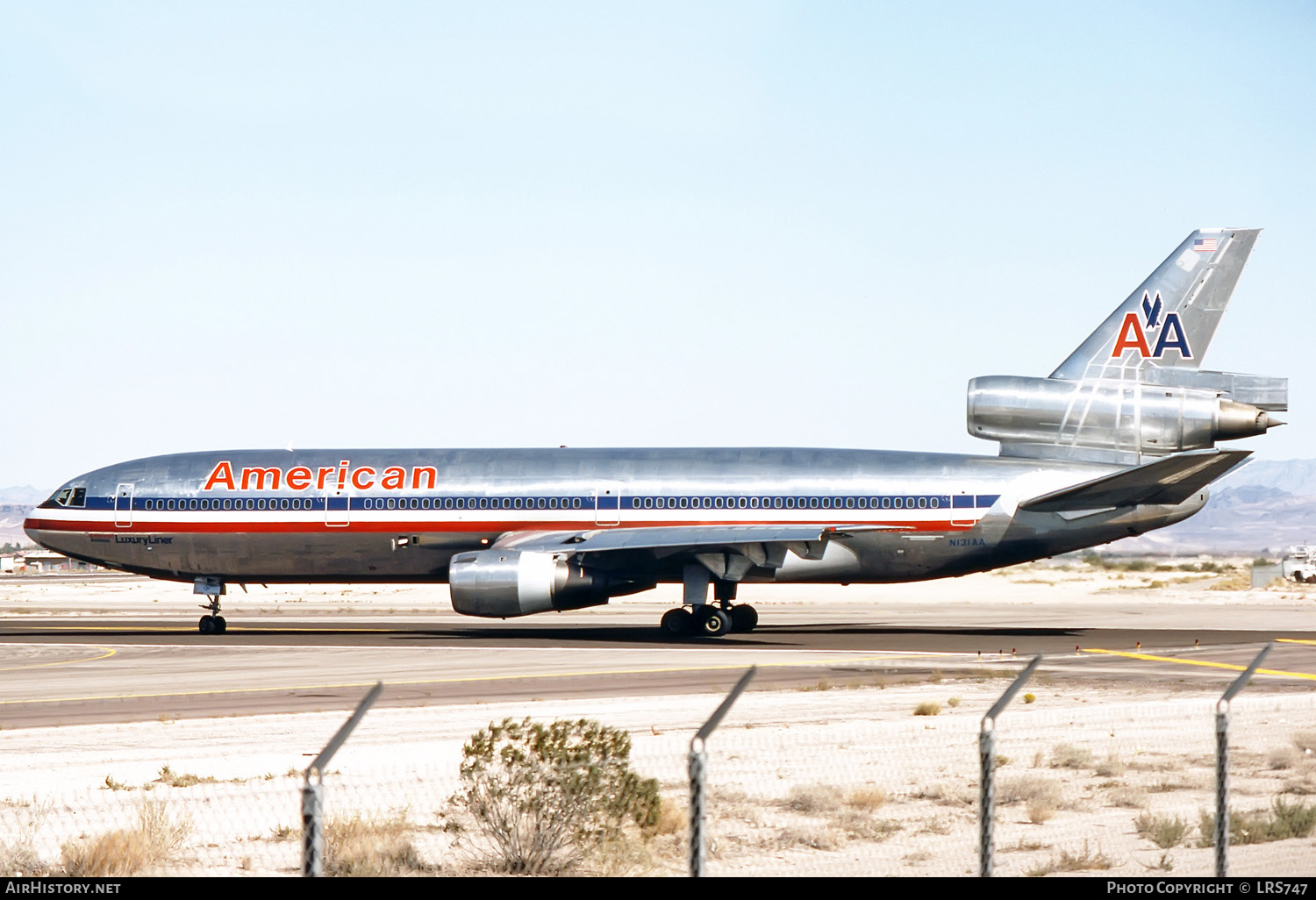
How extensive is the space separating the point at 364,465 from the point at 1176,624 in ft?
76.7

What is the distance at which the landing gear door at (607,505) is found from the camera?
120ft

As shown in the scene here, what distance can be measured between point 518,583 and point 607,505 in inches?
173

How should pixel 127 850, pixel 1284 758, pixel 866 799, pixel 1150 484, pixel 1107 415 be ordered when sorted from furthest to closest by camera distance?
pixel 1107 415, pixel 1150 484, pixel 1284 758, pixel 866 799, pixel 127 850

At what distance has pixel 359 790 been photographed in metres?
13.8

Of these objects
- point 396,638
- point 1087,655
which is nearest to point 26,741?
point 396,638

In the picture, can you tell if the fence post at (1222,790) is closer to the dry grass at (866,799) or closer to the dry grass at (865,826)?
the dry grass at (865,826)

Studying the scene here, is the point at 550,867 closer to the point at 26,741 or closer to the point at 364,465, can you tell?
the point at 26,741

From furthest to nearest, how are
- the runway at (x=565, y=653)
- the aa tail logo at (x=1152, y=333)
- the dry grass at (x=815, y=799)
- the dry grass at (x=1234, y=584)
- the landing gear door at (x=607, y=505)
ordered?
the dry grass at (x=1234, y=584) < the landing gear door at (x=607, y=505) < the aa tail logo at (x=1152, y=333) < the runway at (x=565, y=653) < the dry grass at (x=815, y=799)

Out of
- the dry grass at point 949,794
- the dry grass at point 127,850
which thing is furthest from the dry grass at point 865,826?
the dry grass at point 127,850

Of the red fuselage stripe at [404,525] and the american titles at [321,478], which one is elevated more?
the american titles at [321,478]

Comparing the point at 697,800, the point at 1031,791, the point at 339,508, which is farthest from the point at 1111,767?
the point at 339,508

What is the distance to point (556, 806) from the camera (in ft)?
36.7

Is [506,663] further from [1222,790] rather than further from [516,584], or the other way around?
[1222,790]

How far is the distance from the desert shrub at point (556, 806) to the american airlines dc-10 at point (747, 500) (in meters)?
21.8
